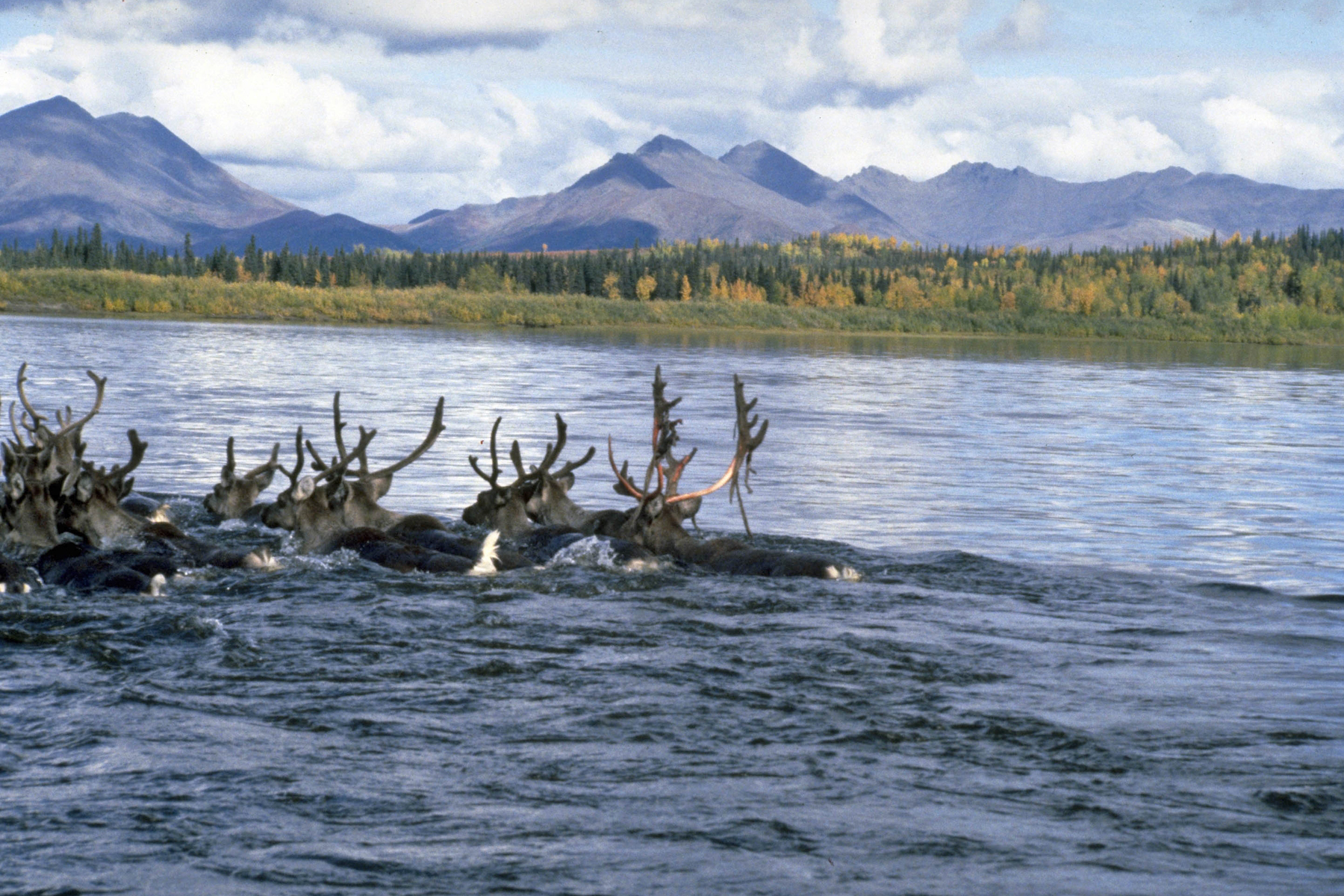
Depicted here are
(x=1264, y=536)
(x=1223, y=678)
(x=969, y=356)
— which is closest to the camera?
(x=1223, y=678)

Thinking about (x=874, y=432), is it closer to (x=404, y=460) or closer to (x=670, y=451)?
(x=670, y=451)

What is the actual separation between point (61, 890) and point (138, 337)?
67250 millimetres

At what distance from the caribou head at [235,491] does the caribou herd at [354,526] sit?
13.4 inches

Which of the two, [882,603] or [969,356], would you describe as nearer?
[882,603]

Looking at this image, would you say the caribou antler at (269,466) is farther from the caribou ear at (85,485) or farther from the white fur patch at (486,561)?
the white fur patch at (486,561)

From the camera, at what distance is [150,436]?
25.3 meters

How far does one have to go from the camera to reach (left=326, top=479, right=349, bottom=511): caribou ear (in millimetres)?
13242

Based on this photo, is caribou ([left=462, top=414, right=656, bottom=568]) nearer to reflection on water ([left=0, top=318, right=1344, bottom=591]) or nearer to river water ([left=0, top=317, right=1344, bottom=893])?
river water ([left=0, top=317, right=1344, bottom=893])

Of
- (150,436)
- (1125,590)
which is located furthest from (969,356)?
(1125,590)

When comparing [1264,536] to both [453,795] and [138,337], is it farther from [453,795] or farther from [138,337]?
[138,337]

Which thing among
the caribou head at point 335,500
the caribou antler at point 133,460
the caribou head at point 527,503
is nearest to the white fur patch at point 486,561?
the caribou head at point 335,500

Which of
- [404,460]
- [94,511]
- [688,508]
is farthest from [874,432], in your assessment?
[94,511]

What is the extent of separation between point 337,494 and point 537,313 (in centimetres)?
11801

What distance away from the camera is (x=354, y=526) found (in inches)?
531
